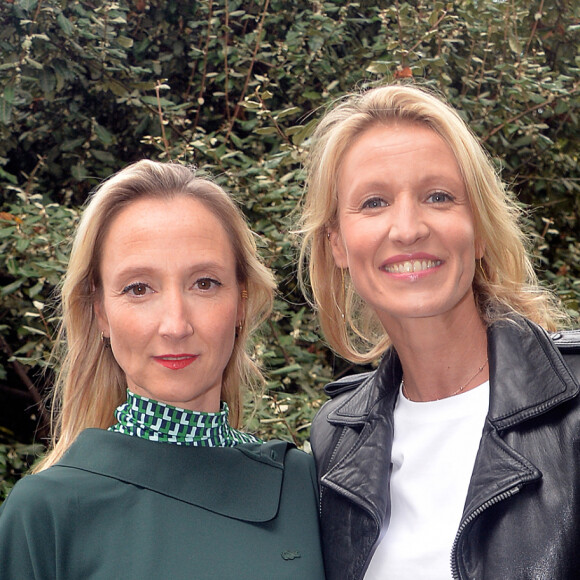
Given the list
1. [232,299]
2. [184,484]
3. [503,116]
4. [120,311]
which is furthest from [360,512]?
[503,116]

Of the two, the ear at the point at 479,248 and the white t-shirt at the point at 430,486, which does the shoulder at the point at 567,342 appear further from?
the ear at the point at 479,248

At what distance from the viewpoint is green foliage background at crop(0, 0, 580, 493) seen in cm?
374

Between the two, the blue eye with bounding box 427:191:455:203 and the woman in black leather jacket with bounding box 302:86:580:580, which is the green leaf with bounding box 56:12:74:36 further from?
the blue eye with bounding box 427:191:455:203

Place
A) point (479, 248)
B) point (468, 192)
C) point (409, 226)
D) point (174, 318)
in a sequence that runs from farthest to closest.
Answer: point (479, 248) → point (468, 192) → point (409, 226) → point (174, 318)

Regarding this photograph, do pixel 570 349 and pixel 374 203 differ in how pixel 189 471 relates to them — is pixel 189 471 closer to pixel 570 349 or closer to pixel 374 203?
pixel 374 203

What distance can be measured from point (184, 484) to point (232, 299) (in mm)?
442

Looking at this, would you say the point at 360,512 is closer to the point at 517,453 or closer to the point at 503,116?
the point at 517,453

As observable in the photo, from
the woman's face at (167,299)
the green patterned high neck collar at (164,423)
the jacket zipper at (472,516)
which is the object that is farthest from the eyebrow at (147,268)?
the jacket zipper at (472,516)

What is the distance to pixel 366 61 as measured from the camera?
459cm

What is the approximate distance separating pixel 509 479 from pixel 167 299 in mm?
828

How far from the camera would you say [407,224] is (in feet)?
7.00

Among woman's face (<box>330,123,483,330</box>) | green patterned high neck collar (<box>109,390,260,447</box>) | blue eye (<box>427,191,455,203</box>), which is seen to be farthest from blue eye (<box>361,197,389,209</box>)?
green patterned high neck collar (<box>109,390,260,447</box>)

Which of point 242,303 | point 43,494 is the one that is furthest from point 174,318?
point 43,494

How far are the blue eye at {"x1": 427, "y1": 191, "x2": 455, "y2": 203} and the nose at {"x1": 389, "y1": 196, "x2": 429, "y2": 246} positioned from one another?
5 centimetres
